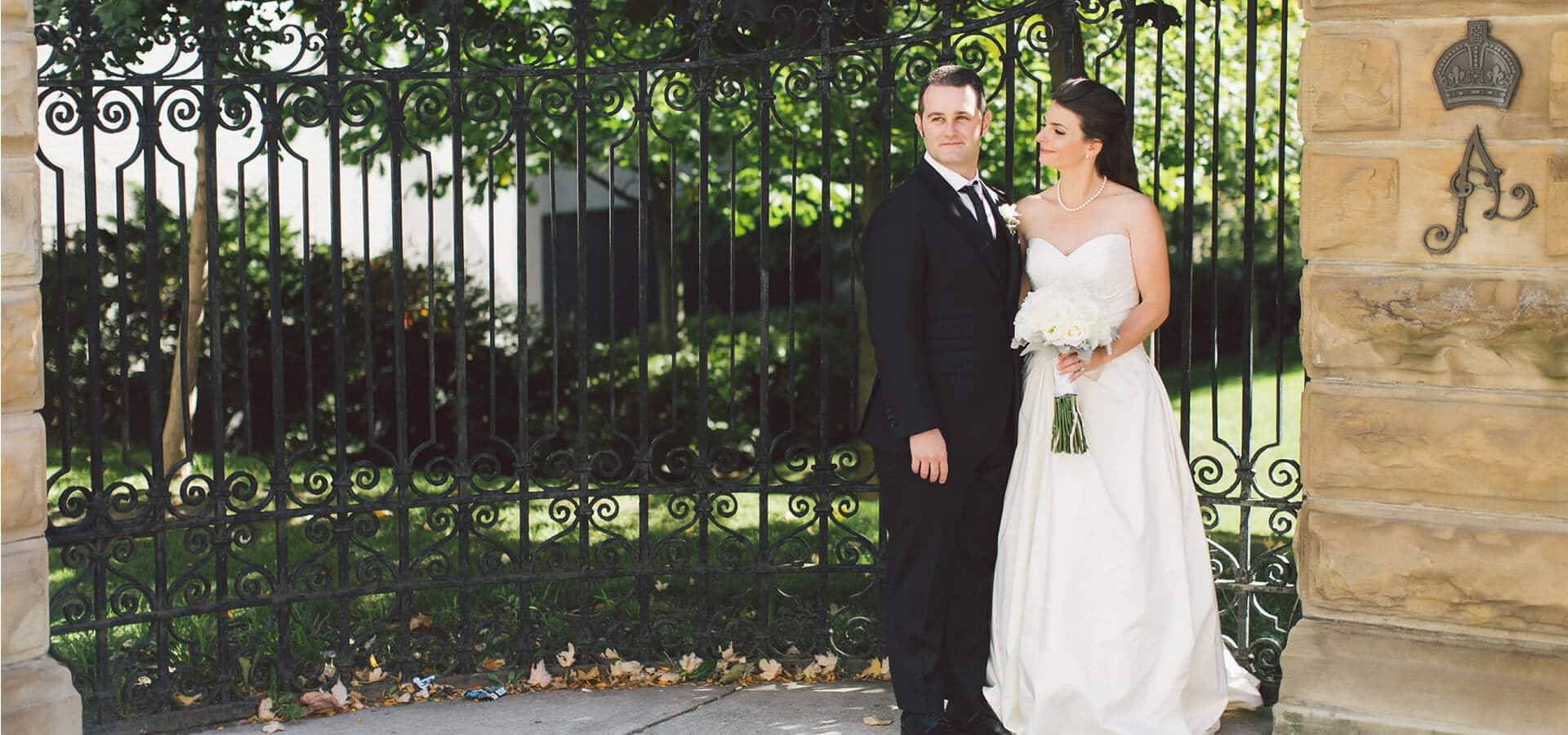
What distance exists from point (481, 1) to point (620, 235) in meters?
9.50

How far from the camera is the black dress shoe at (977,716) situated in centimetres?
482

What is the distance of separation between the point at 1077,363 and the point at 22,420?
308 centimetres

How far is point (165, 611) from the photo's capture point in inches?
201

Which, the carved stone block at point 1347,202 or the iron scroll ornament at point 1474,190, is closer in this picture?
the iron scroll ornament at point 1474,190

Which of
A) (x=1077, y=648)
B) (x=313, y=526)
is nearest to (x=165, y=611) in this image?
(x=313, y=526)

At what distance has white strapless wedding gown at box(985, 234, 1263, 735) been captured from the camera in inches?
178

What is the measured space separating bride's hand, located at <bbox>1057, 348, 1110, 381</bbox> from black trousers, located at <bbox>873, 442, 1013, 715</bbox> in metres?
0.35

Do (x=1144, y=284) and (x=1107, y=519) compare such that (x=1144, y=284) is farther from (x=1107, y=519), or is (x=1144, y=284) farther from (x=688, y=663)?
(x=688, y=663)

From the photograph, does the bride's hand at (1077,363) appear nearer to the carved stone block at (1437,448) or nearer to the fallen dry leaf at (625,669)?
the carved stone block at (1437,448)

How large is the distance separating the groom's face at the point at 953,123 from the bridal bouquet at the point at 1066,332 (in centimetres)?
48

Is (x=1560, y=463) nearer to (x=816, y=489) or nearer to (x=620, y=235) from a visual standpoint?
(x=816, y=489)

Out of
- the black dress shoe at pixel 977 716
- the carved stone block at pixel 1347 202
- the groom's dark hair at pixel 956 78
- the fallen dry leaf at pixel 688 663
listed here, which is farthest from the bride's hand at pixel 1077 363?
the fallen dry leaf at pixel 688 663

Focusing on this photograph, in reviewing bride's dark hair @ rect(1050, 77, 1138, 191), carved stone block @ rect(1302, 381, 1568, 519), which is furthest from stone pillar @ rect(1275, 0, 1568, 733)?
bride's dark hair @ rect(1050, 77, 1138, 191)

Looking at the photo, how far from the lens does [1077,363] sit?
14.8 feet
